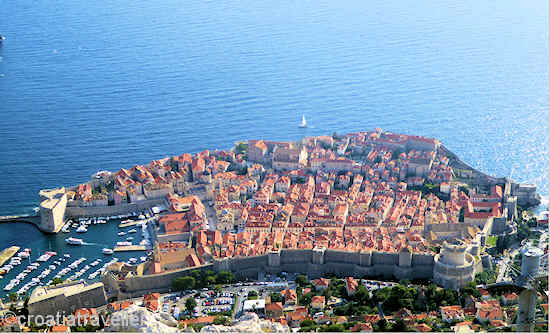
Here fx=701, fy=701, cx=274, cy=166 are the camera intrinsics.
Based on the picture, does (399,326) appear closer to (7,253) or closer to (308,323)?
(308,323)

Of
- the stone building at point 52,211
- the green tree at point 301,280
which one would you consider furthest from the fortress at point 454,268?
the stone building at point 52,211

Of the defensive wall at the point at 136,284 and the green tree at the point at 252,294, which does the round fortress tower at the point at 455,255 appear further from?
the defensive wall at the point at 136,284

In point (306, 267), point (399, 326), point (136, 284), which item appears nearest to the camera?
point (399, 326)

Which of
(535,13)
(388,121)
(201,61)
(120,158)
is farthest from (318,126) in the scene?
(535,13)

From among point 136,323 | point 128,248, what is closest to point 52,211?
point 128,248

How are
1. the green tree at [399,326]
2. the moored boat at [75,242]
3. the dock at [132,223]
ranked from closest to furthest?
1. the green tree at [399,326]
2. the moored boat at [75,242]
3. the dock at [132,223]

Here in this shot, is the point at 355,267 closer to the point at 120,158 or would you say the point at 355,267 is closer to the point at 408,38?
the point at 120,158

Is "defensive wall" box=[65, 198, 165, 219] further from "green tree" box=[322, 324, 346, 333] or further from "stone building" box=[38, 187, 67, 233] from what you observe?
"green tree" box=[322, 324, 346, 333]
